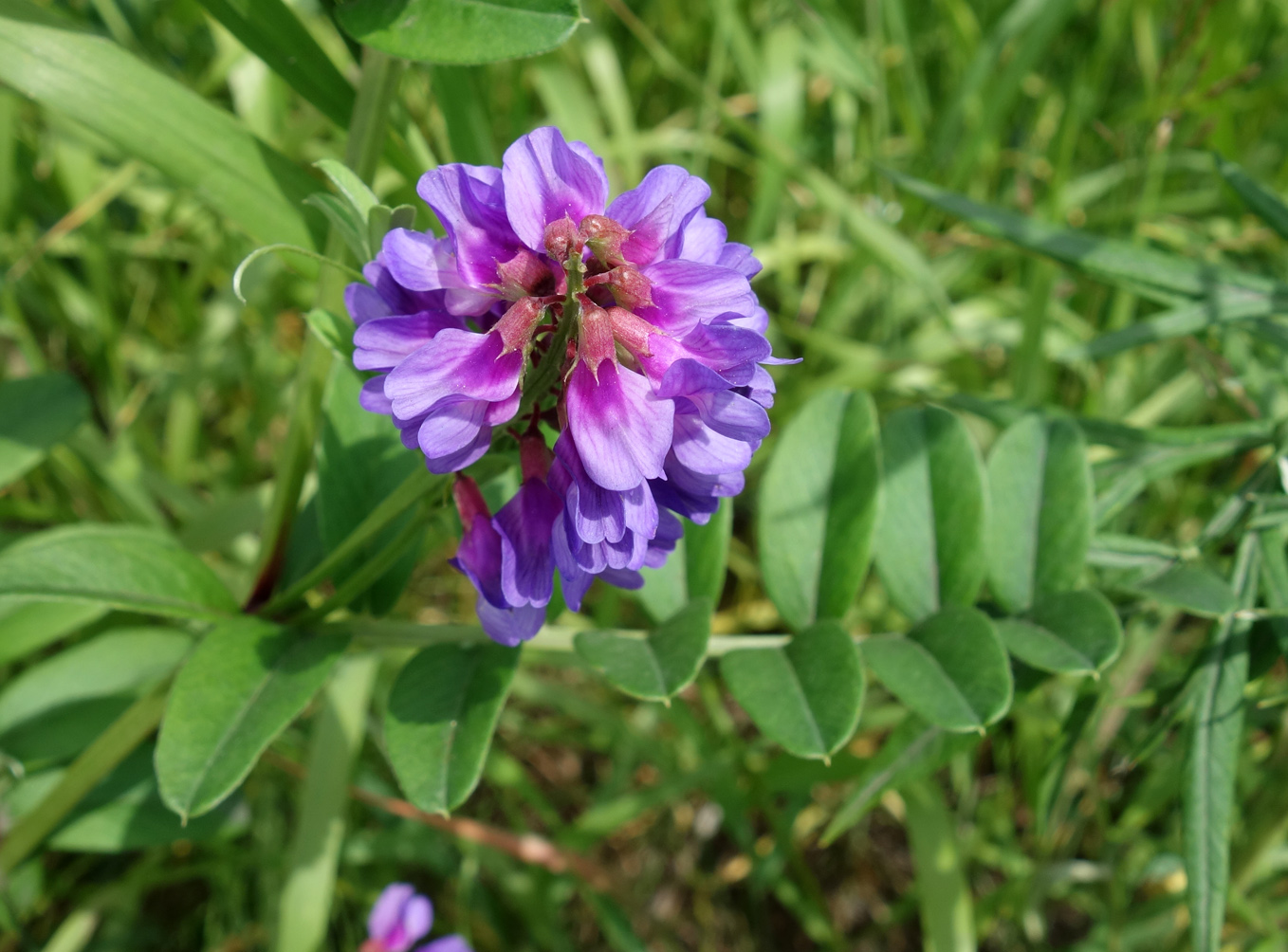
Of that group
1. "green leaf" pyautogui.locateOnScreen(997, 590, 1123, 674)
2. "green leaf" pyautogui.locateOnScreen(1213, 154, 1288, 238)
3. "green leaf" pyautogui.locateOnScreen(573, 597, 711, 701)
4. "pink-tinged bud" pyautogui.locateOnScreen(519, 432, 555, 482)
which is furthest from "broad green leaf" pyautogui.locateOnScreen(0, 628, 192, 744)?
"green leaf" pyautogui.locateOnScreen(1213, 154, 1288, 238)

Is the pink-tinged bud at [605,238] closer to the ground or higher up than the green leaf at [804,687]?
higher up

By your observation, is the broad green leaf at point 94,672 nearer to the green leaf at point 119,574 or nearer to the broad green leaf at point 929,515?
the green leaf at point 119,574

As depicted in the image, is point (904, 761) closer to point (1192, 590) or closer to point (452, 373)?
point (1192, 590)

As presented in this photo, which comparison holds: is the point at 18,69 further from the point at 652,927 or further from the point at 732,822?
the point at 652,927

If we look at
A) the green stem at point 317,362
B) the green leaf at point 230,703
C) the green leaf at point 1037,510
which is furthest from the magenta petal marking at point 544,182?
the green leaf at point 1037,510

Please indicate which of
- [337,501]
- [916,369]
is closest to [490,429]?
[337,501]

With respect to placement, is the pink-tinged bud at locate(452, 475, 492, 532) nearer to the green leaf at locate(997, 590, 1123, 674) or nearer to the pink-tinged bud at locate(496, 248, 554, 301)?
the pink-tinged bud at locate(496, 248, 554, 301)
